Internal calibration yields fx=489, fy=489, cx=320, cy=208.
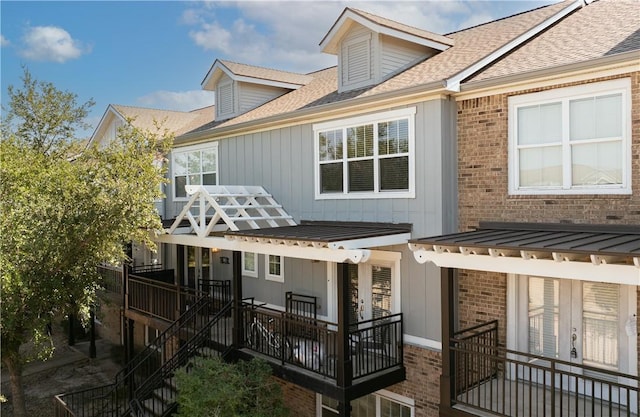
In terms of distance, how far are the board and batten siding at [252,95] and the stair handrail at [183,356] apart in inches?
269

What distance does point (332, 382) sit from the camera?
328 inches

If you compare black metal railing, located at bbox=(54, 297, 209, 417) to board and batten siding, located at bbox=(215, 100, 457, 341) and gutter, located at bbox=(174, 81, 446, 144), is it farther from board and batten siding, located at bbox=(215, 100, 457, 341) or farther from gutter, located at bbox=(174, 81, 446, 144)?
gutter, located at bbox=(174, 81, 446, 144)

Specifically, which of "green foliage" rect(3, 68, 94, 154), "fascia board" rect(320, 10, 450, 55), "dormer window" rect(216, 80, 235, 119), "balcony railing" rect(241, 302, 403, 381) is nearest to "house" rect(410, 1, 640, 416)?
"balcony railing" rect(241, 302, 403, 381)

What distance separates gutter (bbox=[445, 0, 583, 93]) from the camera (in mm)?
8445

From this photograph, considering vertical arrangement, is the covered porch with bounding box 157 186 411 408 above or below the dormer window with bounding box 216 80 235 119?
below

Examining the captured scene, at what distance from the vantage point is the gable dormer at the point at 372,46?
10.8m

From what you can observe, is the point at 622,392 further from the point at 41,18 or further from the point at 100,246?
the point at 41,18

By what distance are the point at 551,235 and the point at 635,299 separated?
1.44m

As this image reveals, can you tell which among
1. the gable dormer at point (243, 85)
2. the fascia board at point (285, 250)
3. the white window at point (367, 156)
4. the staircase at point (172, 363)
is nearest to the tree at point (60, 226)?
the fascia board at point (285, 250)

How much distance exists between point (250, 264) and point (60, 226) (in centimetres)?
482

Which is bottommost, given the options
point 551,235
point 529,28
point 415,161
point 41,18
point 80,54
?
point 551,235

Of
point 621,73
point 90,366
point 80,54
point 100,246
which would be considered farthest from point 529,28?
point 80,54

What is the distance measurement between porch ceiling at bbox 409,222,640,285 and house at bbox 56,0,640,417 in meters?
0.02

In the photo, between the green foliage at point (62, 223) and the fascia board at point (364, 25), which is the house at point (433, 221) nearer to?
the fascia board at point (364, 25)
